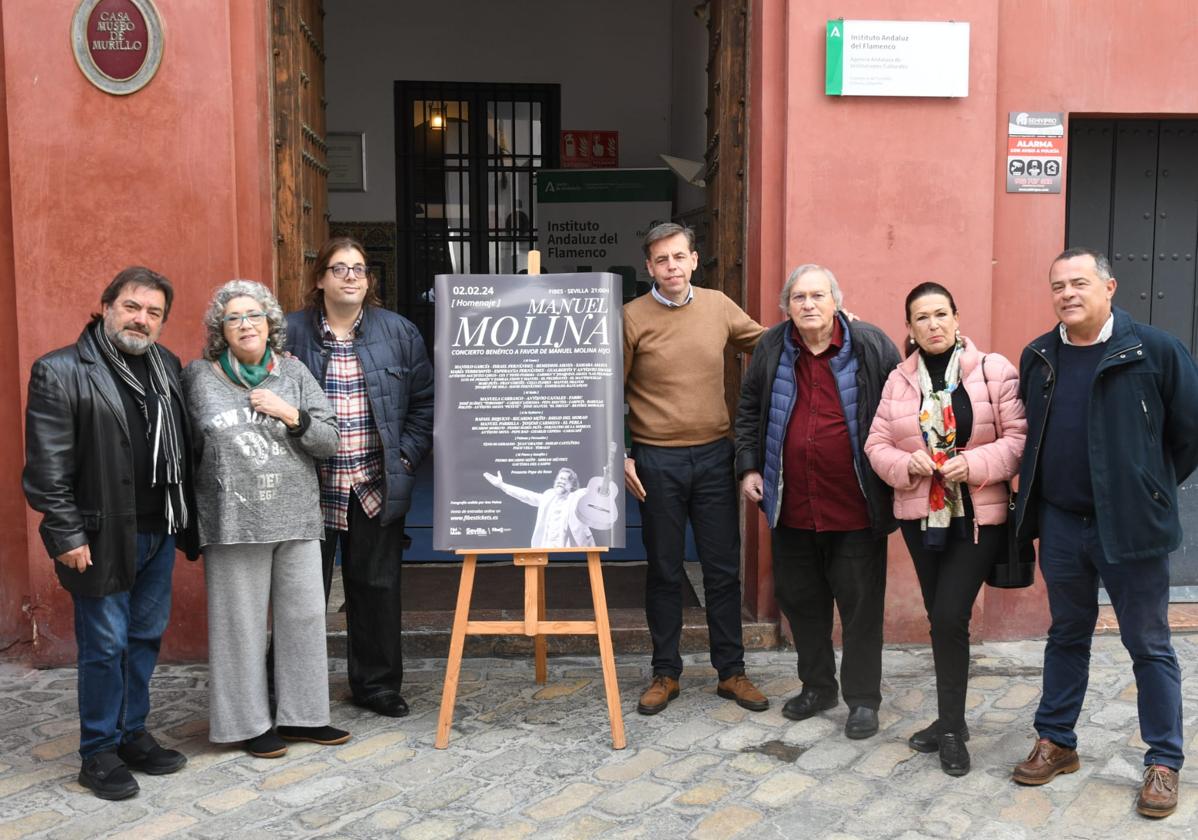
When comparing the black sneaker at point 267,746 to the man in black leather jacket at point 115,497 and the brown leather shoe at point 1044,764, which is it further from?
the brown leather shoe at point 1044,764

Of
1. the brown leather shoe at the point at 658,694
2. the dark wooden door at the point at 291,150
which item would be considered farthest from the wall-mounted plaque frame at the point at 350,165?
the brown leather shoe at the point at 658,694

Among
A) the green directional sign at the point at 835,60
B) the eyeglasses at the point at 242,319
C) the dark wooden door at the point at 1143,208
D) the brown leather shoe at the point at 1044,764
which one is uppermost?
the green directional sign at the point at 835,60

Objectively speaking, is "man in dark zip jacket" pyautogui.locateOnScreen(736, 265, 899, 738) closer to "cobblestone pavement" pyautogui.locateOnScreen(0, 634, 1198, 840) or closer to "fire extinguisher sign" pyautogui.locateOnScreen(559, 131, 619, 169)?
"cobblestone pavement" pyautogui.locateOnScreen(0, 634, 1198, 840)

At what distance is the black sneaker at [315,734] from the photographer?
14.3ft

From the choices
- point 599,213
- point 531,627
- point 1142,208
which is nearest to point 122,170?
point 531,627

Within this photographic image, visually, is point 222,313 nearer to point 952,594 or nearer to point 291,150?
point 291,150

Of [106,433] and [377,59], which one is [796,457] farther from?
[377,59]

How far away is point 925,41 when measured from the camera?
5.18m

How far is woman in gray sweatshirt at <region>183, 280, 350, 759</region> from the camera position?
4.10 meters

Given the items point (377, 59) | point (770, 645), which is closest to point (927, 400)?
point (770, 645)

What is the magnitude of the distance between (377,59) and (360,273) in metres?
7.54

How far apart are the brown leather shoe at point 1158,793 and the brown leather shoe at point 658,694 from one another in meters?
1.78

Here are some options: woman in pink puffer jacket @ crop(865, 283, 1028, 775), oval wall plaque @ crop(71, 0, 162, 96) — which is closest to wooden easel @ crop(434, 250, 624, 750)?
woman in pink puffer jacket @ crop(865, 283, 1028, 775)

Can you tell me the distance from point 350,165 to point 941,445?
833 cm
